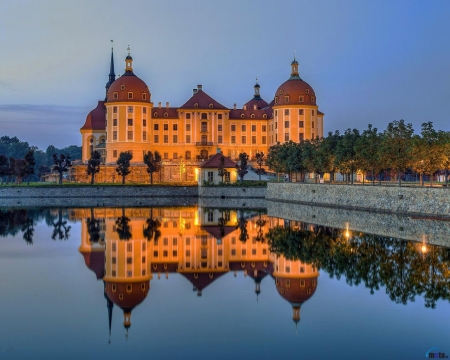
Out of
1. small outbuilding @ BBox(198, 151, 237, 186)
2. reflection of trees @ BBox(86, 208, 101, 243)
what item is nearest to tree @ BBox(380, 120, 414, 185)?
reflection of trees @ BBox(86, 208, 101, 243)

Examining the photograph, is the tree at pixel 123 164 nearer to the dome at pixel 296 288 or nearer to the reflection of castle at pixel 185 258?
the reflection of castle at pixel 185 258

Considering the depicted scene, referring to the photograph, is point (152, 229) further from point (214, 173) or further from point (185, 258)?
point (214, 173)

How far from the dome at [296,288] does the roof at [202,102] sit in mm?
55424

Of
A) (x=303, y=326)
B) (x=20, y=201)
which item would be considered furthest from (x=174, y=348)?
(x=20, y=201)

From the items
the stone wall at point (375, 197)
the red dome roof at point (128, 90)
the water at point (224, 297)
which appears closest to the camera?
the water at point (224, 297)

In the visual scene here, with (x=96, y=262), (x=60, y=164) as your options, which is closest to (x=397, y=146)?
(x=96, y=262)

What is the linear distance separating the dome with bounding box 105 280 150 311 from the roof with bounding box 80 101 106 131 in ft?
196

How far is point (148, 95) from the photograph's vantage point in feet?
214

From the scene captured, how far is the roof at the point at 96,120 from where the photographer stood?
234 ft

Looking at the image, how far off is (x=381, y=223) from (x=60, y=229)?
46.2ft

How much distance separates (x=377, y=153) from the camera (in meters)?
36.4

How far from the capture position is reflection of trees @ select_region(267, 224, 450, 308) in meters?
12.7

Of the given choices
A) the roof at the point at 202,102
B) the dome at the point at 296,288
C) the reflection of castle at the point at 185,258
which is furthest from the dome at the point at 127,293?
the roof at the point at 202,102

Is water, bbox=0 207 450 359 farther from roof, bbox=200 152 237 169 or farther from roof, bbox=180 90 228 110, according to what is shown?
roof, bbox=180 90 228 110
